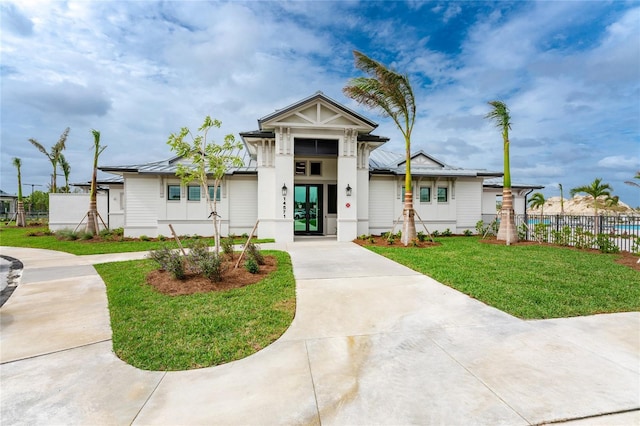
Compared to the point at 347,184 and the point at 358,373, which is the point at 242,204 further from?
the point at 358,373

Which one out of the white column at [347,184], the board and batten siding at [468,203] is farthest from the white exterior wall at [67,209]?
the board and batten siding at [468,203]

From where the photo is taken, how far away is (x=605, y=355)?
11.0 ft

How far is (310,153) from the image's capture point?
14328 millimetres

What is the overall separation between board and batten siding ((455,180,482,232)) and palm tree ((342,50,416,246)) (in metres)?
5.95

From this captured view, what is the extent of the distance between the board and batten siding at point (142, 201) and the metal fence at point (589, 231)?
1865 centimetres

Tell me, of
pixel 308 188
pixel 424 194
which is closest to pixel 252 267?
pixel 308 188

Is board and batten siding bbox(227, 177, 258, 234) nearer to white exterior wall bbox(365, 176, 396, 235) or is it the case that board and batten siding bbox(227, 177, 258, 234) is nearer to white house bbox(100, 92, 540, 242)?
white house bbox(100, 92, 540, 242)

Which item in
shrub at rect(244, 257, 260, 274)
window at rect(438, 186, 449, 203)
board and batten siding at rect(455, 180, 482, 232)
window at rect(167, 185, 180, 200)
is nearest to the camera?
shrub at rect(244, 257, 260, 274)

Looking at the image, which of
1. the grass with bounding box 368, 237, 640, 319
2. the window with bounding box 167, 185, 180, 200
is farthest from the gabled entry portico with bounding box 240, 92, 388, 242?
the window with bounding box 167, 185, 180, 200

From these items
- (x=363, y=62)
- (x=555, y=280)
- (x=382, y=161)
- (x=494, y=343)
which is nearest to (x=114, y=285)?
(x=494, y=343)

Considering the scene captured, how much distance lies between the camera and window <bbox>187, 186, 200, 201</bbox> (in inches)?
609

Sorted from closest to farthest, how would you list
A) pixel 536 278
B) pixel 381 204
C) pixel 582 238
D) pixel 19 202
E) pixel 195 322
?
pixel 195 322 < pixel 536 278 < pixel 582 238 < pixel 381 204 < pixel 19 202

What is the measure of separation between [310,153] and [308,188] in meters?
2.66

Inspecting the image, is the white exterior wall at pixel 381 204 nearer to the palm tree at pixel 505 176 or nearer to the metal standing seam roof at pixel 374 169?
the metal standing seam roof at pixel 374 169
